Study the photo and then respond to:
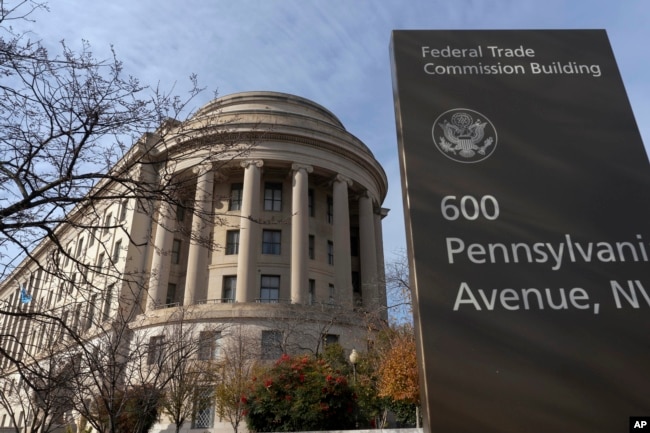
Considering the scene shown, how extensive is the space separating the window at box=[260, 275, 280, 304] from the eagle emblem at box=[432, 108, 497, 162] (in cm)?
3087

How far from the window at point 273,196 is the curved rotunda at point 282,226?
0.27 feet

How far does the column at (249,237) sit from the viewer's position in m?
31.4

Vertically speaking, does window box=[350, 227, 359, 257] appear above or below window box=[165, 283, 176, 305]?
above

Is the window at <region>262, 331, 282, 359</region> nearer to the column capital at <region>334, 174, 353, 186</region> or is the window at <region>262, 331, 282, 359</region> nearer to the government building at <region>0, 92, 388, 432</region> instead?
the government building at <region>0, 92, 388, 432</region>

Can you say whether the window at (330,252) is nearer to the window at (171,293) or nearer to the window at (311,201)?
the window at (311,201)

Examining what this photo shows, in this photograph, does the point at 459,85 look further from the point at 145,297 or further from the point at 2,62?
the point at 145,297

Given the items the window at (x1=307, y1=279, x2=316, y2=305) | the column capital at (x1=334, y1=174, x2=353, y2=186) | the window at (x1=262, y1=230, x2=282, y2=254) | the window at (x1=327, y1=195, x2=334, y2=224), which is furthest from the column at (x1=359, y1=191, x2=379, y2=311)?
the window at (x1=262, y1=230, x2=282, y2=254)

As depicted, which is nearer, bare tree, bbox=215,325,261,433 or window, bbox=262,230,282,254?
bare tree, bbox=215,325,261,433

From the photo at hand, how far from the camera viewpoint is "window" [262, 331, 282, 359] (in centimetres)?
2799

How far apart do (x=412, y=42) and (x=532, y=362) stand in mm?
2938

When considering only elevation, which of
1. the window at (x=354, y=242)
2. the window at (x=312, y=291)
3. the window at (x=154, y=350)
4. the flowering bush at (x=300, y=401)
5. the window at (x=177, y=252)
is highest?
the window at (x=354, y=242)

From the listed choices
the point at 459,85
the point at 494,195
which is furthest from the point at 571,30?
the point at 494,195

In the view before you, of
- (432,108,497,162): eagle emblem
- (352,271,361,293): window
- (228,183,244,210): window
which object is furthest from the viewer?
(352,271,361,293): window

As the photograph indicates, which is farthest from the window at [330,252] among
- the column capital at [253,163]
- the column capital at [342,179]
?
the column capital at [253,163]
